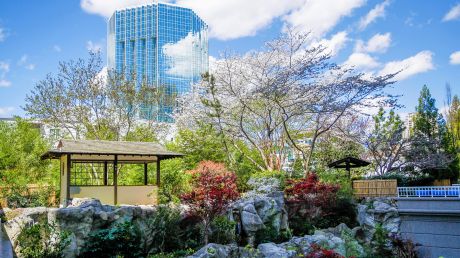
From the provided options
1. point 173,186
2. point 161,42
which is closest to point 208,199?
point 173,186

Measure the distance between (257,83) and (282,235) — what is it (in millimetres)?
8073

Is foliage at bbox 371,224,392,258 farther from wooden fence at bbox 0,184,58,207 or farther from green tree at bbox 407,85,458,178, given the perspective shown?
wooden fence at bbox 0,184,58,207

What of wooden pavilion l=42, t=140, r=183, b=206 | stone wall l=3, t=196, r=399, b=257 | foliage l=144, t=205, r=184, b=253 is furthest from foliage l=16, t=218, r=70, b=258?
wooden pavilion l=42, t=140, r=183, b=206

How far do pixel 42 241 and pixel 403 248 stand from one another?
10.2 metres

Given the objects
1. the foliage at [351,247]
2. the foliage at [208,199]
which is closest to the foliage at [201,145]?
the foliage at [208,199]

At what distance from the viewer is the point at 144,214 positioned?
11.0 metres

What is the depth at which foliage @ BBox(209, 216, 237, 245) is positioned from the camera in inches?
454

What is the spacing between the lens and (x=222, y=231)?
11602 mm

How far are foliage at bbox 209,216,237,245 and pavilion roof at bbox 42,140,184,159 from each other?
3.17 m

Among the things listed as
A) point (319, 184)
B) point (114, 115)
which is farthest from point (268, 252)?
point (114, 115)

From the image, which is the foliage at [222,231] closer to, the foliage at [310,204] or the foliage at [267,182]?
the foliage at [310,204]

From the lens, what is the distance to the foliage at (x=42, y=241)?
870cm

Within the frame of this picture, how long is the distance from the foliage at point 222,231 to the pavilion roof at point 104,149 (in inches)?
125

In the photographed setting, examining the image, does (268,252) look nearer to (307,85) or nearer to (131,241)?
(131,241)
